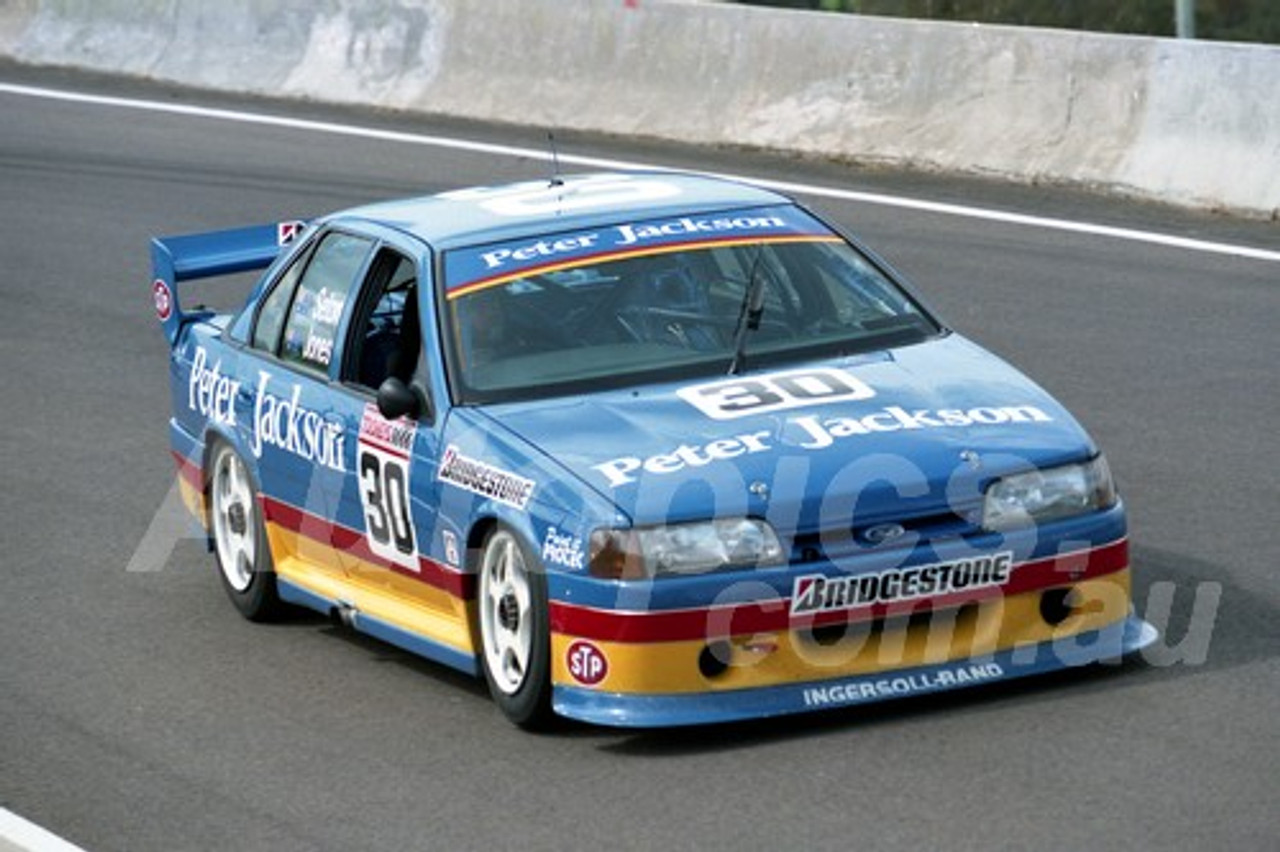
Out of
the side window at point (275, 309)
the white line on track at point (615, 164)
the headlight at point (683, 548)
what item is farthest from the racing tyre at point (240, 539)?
the white line on track at point (615, 164)

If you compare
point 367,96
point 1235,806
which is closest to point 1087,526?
point 1235,806

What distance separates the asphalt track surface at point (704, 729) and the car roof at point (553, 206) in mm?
1368

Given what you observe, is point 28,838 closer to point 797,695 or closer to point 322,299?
point 797,695

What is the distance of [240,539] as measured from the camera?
966 cm

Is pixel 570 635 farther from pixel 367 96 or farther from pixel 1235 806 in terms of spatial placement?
pixel 367 96

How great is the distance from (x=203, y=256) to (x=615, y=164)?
25.9 feet

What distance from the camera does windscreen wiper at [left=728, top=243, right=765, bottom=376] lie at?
8.46m

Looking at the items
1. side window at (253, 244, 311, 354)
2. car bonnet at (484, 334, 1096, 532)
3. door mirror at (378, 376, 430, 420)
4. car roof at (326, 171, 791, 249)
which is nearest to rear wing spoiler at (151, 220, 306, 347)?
side window at (253, 244, 311, 354)

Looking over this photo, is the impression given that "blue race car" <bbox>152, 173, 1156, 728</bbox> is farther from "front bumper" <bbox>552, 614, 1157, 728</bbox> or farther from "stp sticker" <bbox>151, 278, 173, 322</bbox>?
"stp sticker" <bbox>151, 278, 173, 322</bbox>

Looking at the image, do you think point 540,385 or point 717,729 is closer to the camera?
point 717,729

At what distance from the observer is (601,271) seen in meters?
8.68

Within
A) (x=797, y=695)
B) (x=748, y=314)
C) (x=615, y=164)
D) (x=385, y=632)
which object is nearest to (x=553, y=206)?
(x=748, y=314)

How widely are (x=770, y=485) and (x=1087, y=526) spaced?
0.91 metres

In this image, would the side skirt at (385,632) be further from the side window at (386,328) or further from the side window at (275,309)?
the side window at (275,309)
